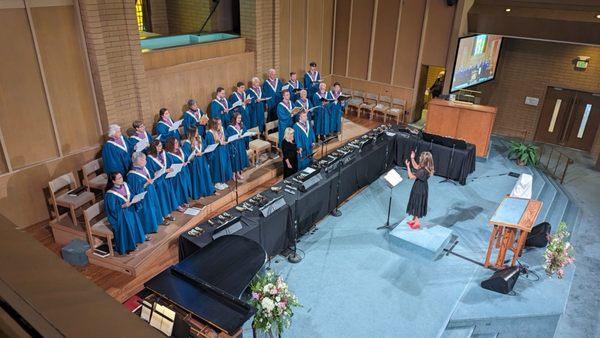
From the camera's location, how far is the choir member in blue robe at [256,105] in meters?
11.1

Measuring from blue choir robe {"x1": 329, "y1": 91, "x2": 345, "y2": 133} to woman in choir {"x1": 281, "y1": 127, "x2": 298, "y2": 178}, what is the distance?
127 inches

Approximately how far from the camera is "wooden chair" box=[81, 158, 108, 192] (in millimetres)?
8062

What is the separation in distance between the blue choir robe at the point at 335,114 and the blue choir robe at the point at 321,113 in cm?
9

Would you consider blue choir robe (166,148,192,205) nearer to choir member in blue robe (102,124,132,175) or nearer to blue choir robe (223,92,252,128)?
choir member in blue robe (102,124,132,175)

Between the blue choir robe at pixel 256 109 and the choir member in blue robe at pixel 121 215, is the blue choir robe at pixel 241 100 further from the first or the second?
the choir member in blue robe at pixel 121 215

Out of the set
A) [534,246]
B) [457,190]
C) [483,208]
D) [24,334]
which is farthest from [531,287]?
[24,334]

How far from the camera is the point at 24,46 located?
7.25m

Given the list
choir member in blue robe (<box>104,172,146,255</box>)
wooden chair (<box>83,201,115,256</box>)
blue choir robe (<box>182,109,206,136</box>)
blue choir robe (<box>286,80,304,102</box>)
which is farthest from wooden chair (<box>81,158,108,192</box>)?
blue choir robe (<box>286,80,304,102</box>)

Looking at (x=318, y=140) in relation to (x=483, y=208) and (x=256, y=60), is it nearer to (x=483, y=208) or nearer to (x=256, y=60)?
(x=256, y=60)

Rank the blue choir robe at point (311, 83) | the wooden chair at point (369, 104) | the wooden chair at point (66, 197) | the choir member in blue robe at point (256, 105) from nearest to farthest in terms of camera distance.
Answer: the wooden chair at point (66, 197) < the choir member in blue robe at point (256, 105) < the blue choir robe at point (311, 83) < the wooden chair at point (369, 104)

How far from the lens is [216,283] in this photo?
4902 millimetres

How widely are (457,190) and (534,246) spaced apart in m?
2.37

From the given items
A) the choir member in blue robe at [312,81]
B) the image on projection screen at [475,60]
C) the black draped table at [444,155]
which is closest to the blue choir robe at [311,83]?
the choir member in blue robe at [312,81]

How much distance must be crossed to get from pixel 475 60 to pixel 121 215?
35.4 feet
